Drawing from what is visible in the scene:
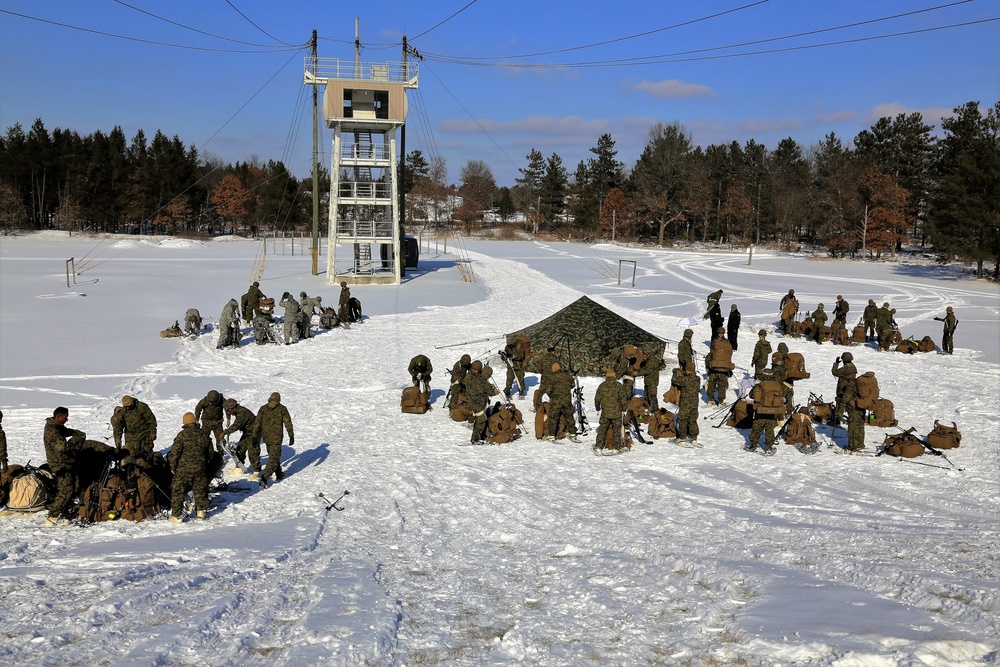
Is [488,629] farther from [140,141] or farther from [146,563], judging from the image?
[140,141]

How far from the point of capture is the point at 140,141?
91.3 meters

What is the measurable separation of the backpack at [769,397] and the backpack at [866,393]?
1389mm

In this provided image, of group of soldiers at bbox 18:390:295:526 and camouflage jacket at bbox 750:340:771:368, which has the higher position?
camouflage jacket at bbox 750:340:771:368

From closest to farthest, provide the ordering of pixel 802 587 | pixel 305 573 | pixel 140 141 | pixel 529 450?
pixel 802 587 < pixel 305 573 < pixel 529 450 < pixel 140 141

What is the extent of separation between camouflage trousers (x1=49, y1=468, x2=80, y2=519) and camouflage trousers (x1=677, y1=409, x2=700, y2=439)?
10132 millimetres

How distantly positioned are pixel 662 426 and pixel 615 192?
84109mm

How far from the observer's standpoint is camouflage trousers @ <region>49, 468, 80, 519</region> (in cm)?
980

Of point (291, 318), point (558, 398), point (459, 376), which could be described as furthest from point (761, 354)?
point (291, 318)

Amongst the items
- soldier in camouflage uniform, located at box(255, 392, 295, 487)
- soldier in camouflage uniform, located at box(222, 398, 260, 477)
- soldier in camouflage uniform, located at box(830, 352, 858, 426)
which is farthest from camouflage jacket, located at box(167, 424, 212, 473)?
soldier in camouflage uniform, located at box(830, 352, 858, 426)

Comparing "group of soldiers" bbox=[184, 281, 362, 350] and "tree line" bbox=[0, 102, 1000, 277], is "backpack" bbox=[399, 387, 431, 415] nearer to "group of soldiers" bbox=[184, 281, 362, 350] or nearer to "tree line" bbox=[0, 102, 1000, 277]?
"group of soldiers" bbox=[184, 281, 362, 350]

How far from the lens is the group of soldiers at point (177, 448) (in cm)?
983

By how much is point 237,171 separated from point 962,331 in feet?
316

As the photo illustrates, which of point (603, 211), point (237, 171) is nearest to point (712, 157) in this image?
point (603, 211)

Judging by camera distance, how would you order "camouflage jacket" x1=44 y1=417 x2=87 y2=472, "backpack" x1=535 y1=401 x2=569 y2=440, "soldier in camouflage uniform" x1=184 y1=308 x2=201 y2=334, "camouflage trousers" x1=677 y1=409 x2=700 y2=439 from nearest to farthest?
"camouflage jacket" x1=44 y1=417 x2=87 y2=472
"camouflage trousers" x1=677 y1=409 x2=700 y2=439
"backpack" x1=535 y1=401 x2=569 y2=440
"soldier in camouflage uniform" x1=184 y1=308 x2=201 y2=334
